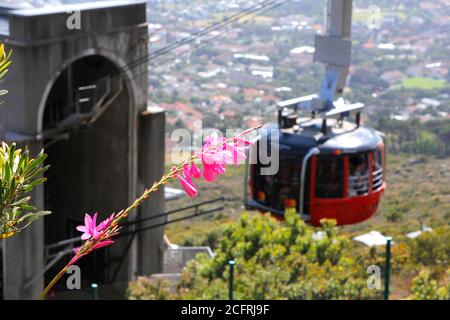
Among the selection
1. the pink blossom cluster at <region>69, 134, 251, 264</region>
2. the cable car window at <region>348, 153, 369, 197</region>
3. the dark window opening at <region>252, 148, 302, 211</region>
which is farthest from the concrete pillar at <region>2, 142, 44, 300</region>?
the pink blossom cluster at <region>69, 134, 251, 264</region>

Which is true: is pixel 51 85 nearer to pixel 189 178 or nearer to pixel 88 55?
pixel 88 55

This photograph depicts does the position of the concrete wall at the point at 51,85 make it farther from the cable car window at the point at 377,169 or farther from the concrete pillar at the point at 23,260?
the cable car window at the point at 377,169

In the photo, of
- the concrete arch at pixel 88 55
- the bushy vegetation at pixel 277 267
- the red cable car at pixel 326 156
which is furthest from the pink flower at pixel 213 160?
the concrete arch at pixel 88 55

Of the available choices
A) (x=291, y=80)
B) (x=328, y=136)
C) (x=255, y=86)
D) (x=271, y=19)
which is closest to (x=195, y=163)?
(x=328, y=136)

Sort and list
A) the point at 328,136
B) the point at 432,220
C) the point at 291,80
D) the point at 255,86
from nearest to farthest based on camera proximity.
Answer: the point at 328,136
the point at 432,220
the point at 291,80
the point at 255,86

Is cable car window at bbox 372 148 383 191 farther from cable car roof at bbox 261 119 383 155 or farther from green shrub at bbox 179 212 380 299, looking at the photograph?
green shrub at bbox 179 212 380 299

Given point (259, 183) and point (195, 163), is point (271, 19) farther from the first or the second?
point (195, 163)
